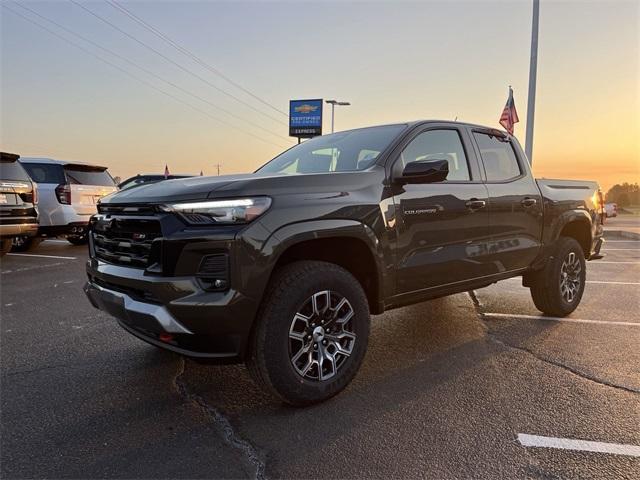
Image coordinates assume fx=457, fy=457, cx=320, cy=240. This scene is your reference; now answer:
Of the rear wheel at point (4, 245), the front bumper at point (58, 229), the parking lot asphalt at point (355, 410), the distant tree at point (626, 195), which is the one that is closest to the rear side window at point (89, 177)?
the front bumper at point (58, 229)

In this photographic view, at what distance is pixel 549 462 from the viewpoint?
2.25 meters

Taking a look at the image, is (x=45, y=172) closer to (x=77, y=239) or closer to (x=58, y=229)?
(x=58, y=229)

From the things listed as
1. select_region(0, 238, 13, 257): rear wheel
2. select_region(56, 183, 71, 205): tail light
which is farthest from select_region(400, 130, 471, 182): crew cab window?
select_region(56, 183, 71, 205): tail light

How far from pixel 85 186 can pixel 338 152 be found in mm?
7394

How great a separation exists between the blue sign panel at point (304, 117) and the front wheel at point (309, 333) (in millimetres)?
31007

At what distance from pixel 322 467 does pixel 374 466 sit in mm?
253

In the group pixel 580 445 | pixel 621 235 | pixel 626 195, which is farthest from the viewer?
pixel 626 195

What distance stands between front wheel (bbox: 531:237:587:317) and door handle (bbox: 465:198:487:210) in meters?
1.41

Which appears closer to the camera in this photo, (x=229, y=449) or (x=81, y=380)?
(x=229, y=449)

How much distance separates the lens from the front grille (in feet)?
8.60

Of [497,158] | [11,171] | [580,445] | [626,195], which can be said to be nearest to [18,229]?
[11,171]

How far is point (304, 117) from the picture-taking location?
33344 mm

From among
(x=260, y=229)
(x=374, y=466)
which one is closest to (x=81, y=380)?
(x=260, y=229)

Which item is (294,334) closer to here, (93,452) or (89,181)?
(93,452)
